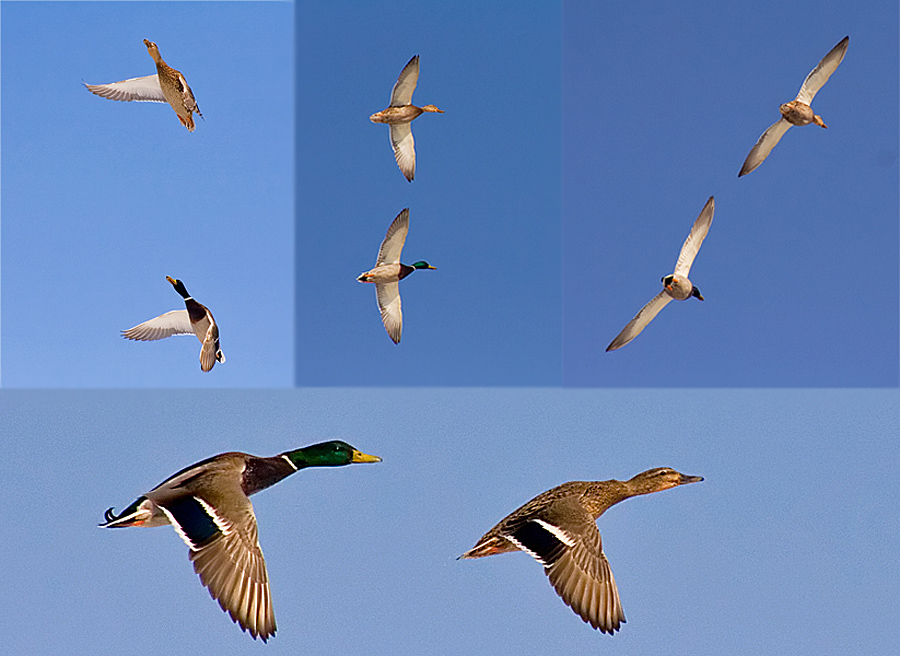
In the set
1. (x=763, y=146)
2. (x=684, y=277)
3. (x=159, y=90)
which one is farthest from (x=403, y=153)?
(x=763, y=146)

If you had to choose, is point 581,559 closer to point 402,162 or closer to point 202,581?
point 202,581

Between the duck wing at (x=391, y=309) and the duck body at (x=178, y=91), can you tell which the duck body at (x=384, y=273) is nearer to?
the duck wing at (x=391, y=309)

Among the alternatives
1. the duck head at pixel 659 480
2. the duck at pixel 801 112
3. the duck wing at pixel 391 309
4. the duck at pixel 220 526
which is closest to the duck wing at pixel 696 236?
the duck at pixel 801 112

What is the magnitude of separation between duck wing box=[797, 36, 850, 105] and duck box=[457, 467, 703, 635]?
214 centimetres

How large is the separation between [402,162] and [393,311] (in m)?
0.68

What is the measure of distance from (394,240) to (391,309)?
0.38 meters

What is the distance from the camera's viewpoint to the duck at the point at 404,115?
4.36m

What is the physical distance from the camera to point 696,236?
421 centimetres

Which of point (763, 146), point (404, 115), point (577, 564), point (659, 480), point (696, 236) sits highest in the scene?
point (404, 115)

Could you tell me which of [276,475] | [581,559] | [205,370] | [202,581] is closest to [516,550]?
[581,559]

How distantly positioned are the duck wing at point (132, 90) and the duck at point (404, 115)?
922mm

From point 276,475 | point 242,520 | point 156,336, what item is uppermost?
point 156,336

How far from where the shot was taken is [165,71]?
3.90 metres

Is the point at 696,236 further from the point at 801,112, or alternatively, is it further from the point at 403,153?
the point at 403,153
